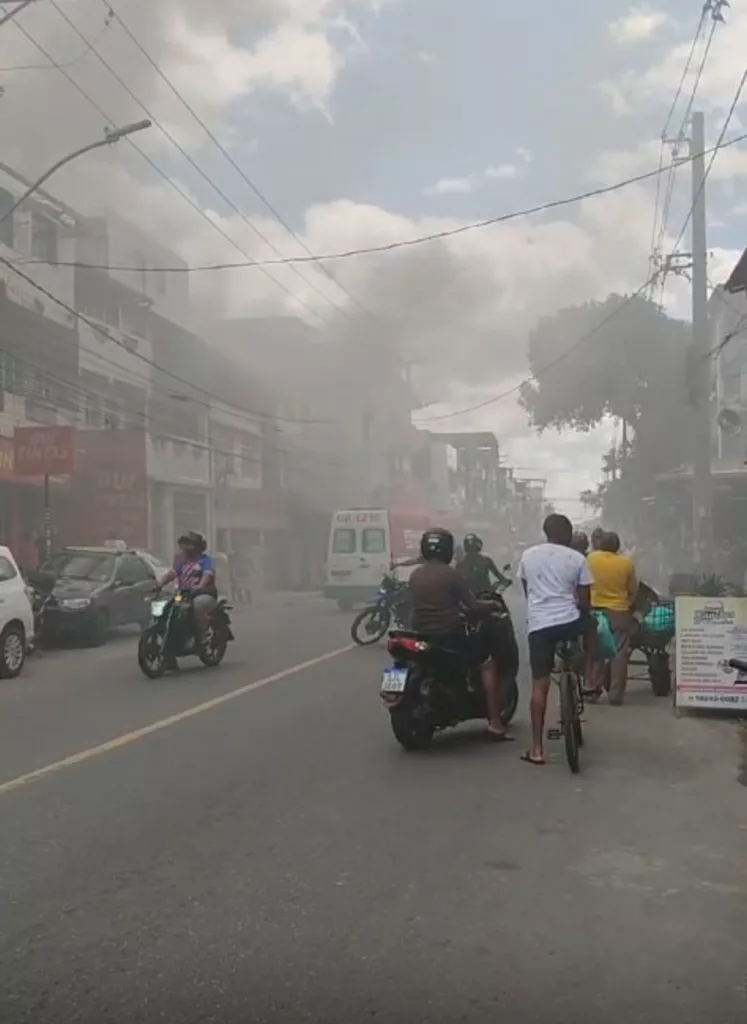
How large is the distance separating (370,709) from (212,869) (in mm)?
4953

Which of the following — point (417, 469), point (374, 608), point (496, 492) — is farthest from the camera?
point (496, 492)

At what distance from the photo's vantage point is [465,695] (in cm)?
815

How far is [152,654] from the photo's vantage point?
12.3m

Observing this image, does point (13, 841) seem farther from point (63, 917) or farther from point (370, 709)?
point (370, 709)

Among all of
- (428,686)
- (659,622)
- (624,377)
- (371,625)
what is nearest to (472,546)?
(659,622)

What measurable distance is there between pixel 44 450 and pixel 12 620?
9513 mm

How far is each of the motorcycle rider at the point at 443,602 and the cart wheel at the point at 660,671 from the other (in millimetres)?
3430

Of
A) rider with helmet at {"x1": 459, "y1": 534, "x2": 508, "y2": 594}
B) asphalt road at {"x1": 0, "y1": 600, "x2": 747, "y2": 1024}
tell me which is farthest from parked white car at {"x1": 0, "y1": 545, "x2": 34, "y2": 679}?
Answer: rider with helmet at {"x1": 459, "y1": 534, "x2": 508, "y2": 594}

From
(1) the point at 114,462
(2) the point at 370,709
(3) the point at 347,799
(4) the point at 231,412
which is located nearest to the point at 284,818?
(3) the point at 347,799

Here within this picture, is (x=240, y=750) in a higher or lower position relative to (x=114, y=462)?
lower

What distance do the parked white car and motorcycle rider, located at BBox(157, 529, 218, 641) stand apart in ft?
5.82

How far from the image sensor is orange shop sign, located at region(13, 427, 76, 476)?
21875 mm

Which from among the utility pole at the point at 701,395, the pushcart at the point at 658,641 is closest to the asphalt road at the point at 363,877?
the pushcart at the point at 658,641

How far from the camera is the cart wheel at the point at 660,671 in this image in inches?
435
